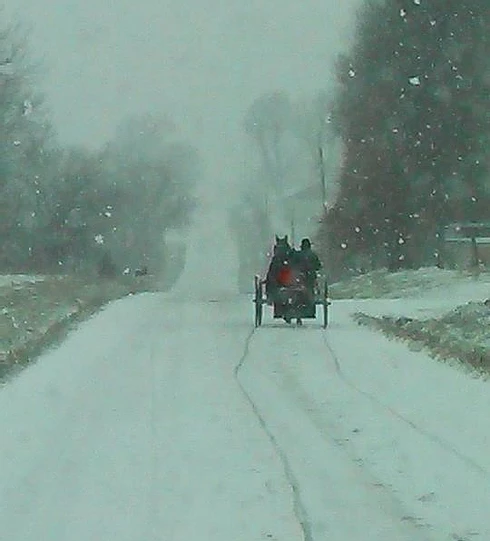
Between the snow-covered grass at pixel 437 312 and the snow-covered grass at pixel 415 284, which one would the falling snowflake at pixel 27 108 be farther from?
the snow-covered grass at pixel 415 284

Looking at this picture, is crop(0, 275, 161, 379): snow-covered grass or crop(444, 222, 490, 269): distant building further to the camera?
crop(444, 222, 490, 269): distant building

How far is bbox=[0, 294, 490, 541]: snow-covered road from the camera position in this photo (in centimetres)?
838

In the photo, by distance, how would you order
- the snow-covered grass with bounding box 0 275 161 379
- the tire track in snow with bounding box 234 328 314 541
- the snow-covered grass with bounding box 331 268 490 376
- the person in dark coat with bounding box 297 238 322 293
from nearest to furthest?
the tire track in snow with bounding box 234 328 314 541
the snow-covered grass with bounding box 331 268 490 376
the snow-covered grass with bounding box 0 275 161 379
the person in dark coat with bounding box 297 238 322 293

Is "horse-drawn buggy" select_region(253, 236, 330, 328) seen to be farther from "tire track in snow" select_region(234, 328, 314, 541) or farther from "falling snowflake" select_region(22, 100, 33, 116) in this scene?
"falling snowflake" select_region(22, 100, 33, 116)

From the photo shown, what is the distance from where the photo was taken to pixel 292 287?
86.4ft

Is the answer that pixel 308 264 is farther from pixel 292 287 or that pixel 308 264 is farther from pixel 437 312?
pixel 437 312

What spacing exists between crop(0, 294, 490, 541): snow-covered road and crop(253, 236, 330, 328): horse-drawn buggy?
664cm

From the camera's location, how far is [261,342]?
21.4 m

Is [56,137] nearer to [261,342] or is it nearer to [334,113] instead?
[334,113]

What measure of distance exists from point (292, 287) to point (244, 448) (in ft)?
50.6

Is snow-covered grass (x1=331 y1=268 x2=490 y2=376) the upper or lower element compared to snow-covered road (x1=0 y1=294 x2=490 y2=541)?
upper

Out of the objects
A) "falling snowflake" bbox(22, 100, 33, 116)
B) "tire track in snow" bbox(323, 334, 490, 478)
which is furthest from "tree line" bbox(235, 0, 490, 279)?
"tire track in snow" bbox(323, 334, 490, 478)

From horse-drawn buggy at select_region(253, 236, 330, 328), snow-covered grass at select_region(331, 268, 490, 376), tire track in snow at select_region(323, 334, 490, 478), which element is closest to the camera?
tire track in snow at select_region(323, 334, 490, 478)

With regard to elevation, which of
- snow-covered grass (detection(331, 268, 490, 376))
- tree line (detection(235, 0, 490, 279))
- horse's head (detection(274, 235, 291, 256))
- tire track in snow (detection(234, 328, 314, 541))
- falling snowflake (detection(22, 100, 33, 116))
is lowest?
tire track in snow (detection(234, 328, 314, 541))
